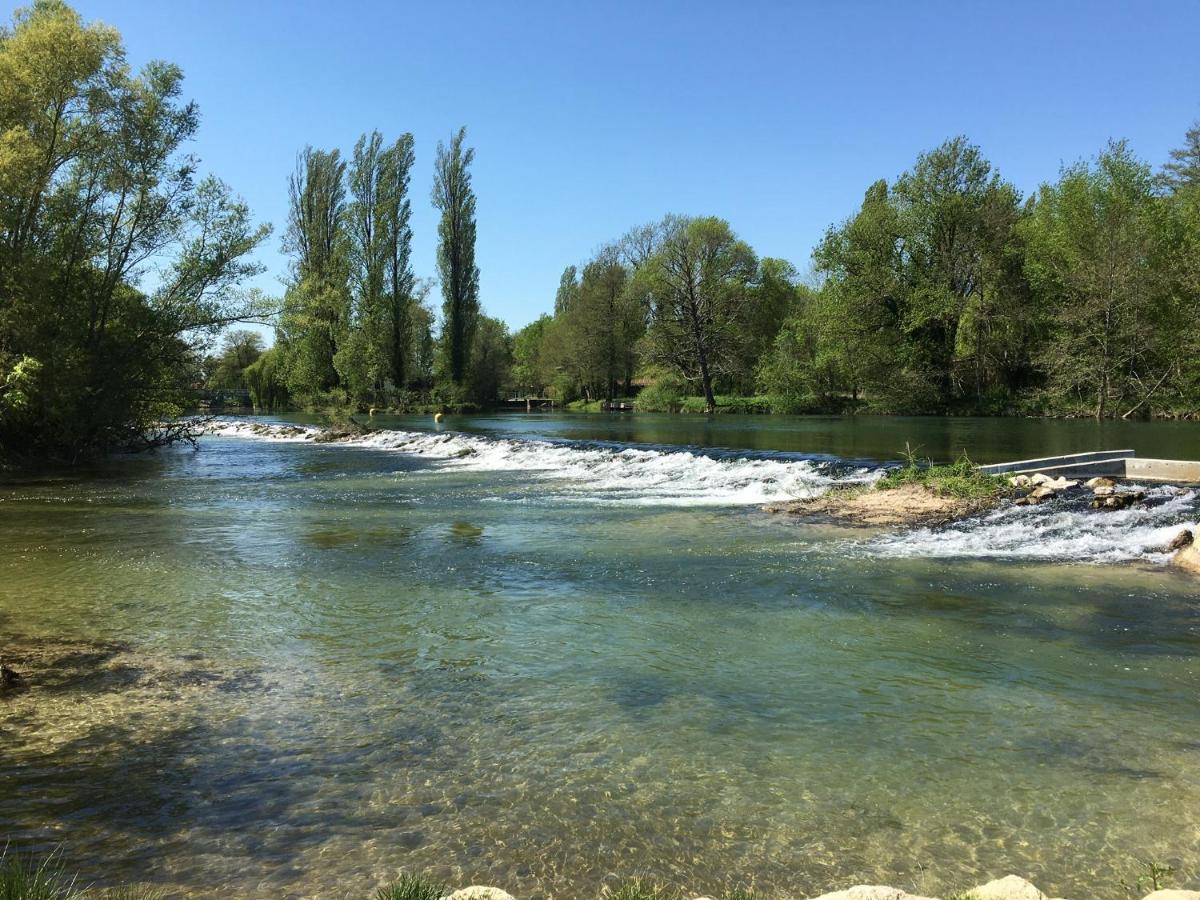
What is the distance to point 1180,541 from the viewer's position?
9.75 meters

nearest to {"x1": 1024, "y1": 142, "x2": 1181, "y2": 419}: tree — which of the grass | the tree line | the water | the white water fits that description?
the tree line

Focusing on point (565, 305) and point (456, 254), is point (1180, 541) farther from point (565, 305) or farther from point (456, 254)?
point (565, 305)

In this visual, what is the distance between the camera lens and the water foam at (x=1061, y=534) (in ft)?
32.9

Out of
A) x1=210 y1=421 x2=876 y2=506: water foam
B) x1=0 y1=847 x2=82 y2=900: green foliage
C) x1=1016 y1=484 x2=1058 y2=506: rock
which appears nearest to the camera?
x1=0 y1=847 x2=82 y2=900: green foliage

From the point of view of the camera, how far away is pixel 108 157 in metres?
20.1

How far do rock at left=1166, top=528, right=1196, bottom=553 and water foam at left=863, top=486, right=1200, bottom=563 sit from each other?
0.10 metres

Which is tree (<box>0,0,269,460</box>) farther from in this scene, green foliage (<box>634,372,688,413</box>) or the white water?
green foliage (<box>634,372,688,413</box>)

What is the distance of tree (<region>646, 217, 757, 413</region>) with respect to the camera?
5681 cm

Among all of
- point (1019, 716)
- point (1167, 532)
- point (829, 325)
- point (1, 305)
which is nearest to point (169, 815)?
point (1019, 716)

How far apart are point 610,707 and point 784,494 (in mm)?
11452

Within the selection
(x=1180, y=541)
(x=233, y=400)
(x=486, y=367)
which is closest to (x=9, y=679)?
(x=1180, y=541)

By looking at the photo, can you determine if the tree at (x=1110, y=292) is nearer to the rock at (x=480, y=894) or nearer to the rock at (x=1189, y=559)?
the rock at (x=1189, y=559)

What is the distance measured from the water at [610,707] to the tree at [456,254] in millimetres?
53614

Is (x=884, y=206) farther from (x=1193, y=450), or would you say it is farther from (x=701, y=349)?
(x=1193, y=450)
